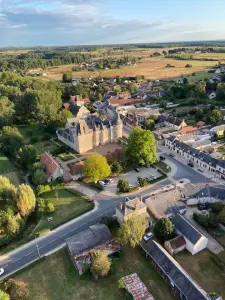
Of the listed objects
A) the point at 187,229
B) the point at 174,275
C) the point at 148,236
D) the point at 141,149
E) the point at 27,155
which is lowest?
the point at 174,275

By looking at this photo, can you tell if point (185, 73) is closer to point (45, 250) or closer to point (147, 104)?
point (147, 104)

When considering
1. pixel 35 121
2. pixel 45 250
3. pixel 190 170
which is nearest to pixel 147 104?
pixel 35 121

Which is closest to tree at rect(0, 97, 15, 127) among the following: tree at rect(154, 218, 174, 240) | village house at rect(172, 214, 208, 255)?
tree at rect(154, 218, 174, 240)

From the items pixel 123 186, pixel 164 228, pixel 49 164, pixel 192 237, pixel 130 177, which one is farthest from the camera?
pixel 49 164

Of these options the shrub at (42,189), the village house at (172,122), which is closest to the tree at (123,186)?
the shrub at (42,189)

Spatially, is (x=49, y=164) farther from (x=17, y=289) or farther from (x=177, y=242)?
(x=177, y=242)

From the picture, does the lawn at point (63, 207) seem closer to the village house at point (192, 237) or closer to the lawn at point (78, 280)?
the lawn at point (78, 280)

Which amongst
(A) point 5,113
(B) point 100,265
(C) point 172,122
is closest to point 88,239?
(B) point 100,265
